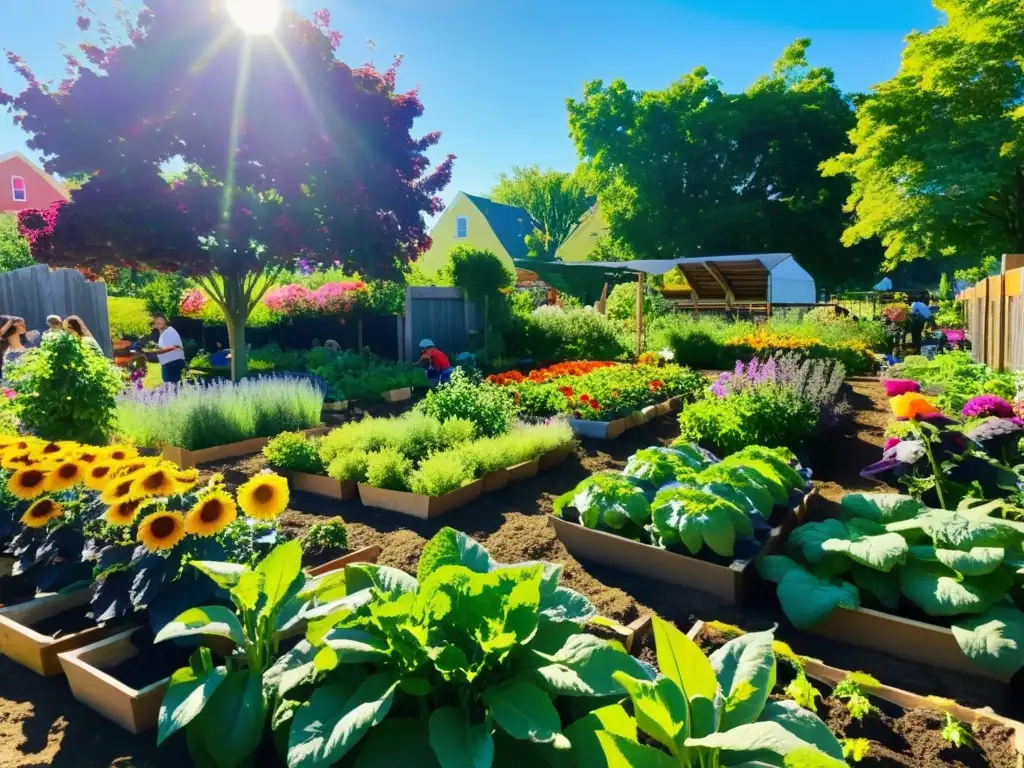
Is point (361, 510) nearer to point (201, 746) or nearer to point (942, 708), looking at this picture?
point (201, 746)

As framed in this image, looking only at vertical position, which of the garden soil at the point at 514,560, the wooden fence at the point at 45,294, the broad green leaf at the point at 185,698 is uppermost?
the wooden fence at the point at 45,294

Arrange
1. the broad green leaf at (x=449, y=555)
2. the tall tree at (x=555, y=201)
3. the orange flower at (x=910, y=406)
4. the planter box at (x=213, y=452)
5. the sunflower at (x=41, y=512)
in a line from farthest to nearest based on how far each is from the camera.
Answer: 1. the tall tree at (x=555, y=201)
2. the planter box at (x=213, y=452)
3. the orange flower at (x=910, y=406)
4. the sunflower at (x=41, y=512)
5. the broad green leaf at (x=449, y=555)

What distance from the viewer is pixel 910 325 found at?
639 inches

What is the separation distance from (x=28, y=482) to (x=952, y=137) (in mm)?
21160

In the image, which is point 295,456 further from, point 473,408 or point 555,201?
point 555,201

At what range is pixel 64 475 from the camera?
288 centimetres

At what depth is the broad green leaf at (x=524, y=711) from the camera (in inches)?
59.7

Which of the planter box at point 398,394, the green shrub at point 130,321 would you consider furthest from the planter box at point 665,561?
the green shrub at point 130,321

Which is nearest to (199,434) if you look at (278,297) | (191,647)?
(191,647)

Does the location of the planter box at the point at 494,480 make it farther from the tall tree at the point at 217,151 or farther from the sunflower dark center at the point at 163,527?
the tall tree at the point at 217,151

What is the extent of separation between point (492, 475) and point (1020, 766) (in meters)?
3.63

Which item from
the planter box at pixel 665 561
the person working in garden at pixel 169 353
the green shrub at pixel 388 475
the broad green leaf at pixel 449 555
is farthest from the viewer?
the person working in garden at pixel 169 353

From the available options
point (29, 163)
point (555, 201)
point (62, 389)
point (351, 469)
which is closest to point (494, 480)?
point (351, 469)

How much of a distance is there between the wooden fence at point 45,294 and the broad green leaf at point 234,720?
10.8 meters
